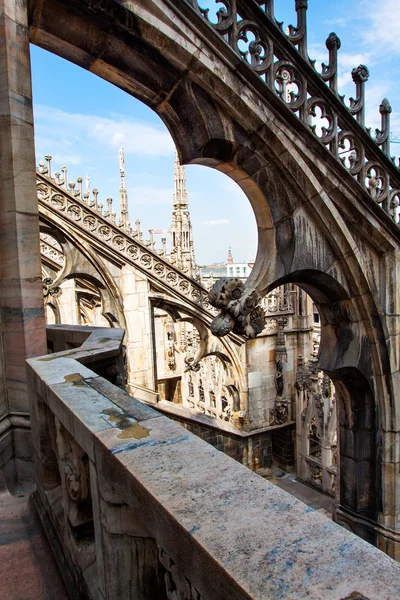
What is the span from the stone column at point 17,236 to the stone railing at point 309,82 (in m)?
1.56

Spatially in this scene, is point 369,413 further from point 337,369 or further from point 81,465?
point 81,465

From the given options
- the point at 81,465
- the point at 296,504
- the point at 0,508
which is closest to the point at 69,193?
the point at 0,508

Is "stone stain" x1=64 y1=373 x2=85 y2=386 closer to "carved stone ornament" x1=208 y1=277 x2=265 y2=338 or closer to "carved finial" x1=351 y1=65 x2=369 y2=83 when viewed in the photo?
"carved stone ornament" x1=208 y1=277 x2=265 y2=338

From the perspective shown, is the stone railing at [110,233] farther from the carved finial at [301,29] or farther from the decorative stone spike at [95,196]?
the carved finial at [301,29]

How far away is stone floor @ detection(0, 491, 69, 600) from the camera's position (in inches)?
74.1

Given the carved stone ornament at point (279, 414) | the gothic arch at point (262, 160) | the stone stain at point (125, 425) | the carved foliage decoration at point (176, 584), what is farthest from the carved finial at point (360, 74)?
the carved stone ornament at point (279, 414)

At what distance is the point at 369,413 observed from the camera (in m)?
5.61

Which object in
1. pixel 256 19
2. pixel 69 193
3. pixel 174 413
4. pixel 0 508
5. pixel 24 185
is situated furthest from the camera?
pixel 174 413

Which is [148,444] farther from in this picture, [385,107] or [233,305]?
[385,107]

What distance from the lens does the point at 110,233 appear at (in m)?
10.9

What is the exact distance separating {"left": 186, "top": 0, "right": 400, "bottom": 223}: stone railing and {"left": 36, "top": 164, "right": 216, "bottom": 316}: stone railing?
669 cm

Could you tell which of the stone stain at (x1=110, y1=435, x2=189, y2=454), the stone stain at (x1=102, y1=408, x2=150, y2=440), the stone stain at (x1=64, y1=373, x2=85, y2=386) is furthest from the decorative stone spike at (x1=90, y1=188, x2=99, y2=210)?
the stone stain at (x1=110, y1=435, x2=189, y2=454)

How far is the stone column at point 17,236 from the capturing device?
315 centimetres

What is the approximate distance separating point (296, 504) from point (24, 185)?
2.93 m
